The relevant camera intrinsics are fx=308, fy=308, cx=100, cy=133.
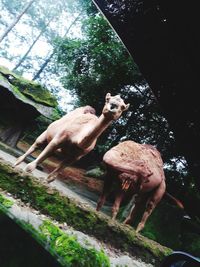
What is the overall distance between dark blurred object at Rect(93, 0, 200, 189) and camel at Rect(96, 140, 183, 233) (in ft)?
13.6

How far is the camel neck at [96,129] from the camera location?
5.45 metres

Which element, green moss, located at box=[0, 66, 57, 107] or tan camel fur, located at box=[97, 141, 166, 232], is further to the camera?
green moss, located at box=[0, 66, 57, 107]

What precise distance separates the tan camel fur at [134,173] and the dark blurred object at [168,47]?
13.6 feet

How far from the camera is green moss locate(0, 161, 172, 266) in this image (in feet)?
11.7

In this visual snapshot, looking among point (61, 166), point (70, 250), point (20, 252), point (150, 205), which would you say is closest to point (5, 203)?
point (70, 250)

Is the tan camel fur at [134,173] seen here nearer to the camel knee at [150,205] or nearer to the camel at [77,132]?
the camel knee at [150,205]

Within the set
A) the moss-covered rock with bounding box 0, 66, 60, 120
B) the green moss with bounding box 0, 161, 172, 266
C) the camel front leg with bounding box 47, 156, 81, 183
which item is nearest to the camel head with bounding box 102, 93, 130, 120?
the camel front leg with bounding box 47, 156, 81, 183

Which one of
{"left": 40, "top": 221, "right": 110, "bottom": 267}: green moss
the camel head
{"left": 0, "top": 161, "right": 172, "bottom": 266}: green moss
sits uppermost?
the camel head

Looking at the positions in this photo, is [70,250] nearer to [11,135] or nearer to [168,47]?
[168,47]

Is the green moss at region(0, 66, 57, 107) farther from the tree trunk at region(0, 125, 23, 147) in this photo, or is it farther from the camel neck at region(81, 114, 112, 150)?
the camel neck at region(81, 114, 112, 150)

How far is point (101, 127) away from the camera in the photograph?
5504 millimetres

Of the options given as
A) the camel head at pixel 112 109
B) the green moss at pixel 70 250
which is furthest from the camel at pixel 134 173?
the green moss at pixel 70 250

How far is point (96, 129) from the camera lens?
18.2ft

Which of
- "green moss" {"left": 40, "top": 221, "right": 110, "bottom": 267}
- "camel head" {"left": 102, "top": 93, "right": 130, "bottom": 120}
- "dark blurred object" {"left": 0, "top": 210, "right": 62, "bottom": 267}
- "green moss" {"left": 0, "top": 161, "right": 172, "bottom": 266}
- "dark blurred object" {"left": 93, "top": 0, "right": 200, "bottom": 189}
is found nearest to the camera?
"dark blurred object" {"left": 93, "top": 0, "right": 200, "bottom": 189}
